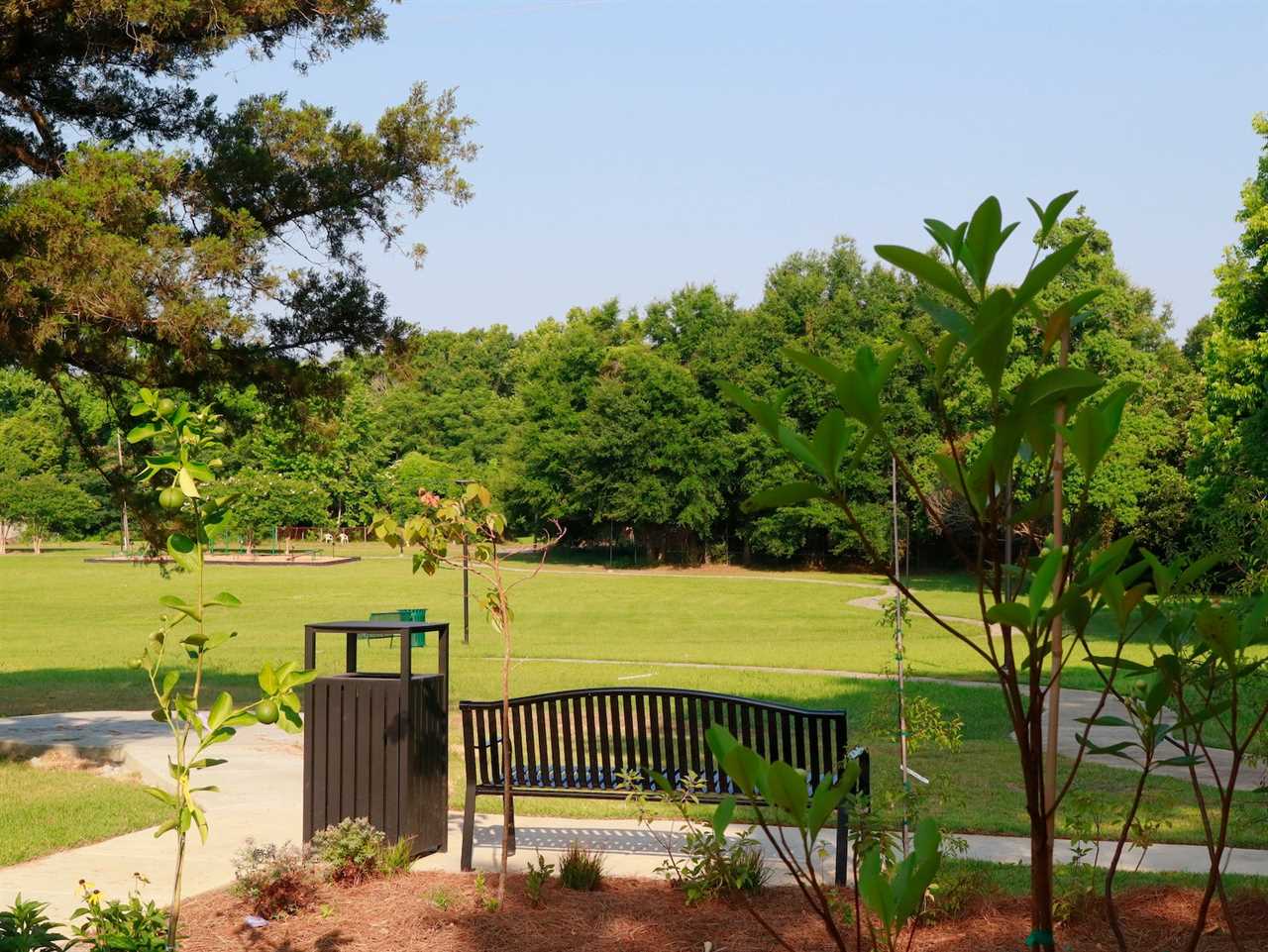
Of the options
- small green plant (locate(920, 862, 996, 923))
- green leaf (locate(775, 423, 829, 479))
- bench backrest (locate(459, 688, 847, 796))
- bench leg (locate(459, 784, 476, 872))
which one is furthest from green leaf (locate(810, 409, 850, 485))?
bench leg (locate(459, 784, 476, 872))

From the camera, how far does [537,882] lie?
18.9 feet

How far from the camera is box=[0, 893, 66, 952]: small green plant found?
4.11 m

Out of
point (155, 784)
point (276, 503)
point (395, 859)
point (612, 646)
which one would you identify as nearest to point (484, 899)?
point (395, 859)

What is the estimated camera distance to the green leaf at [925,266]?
4.63 feet

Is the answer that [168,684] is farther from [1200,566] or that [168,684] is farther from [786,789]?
[1200,566]

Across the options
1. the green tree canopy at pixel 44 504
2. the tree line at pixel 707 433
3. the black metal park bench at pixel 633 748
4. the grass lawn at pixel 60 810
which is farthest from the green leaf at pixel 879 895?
the green tree canopy at pixel 44 504

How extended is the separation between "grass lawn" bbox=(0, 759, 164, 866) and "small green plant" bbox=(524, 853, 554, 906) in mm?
3094

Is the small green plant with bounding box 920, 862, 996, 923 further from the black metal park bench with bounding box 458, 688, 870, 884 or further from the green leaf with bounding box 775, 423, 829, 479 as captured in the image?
the green leaf with bounding box 775, 423, 829, 479

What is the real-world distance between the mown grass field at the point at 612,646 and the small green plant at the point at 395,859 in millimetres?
2325

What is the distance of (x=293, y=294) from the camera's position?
1198 cm

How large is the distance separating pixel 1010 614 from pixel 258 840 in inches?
280

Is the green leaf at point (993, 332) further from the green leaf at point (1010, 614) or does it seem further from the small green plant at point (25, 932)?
the small green plant at point (25, 932)

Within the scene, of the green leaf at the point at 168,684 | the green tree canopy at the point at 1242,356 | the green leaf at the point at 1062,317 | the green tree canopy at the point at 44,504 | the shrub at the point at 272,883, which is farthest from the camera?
the green tree canopy at the point at 44,504

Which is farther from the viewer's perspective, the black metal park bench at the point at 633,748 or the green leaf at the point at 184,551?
the black metal park bench at the point at 633,748
